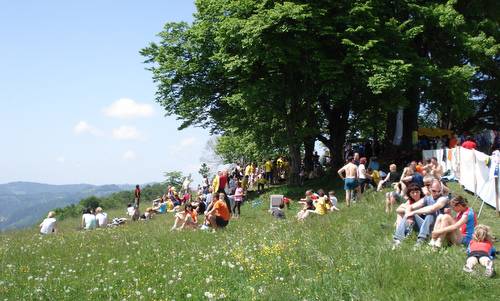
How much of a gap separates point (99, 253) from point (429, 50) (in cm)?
2370

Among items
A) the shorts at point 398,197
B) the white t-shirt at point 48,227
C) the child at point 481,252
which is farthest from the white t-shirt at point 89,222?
the child at point 481,252

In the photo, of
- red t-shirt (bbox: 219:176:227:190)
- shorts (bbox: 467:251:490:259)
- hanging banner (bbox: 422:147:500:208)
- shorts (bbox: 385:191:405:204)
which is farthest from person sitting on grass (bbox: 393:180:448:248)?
red t-shirt (bbox: 219:176:227:190)

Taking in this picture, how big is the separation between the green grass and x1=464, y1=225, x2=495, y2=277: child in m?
0.17

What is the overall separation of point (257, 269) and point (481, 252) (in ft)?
12.6

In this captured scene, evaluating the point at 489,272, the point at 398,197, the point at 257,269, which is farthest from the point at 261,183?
the point at 489,272

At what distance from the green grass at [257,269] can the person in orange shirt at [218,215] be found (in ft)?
8.27

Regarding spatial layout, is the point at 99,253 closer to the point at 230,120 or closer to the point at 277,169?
the point at 230,120

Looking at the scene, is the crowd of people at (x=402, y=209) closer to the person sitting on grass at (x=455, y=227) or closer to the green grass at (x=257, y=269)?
the person sitting on grass at (x=455, y=227)

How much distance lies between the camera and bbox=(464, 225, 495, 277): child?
8578 millimetres

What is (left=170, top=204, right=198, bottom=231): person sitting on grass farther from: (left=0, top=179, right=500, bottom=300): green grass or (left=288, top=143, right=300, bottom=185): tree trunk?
(left=288, top=143, right=300, bottom=185): tree trunk

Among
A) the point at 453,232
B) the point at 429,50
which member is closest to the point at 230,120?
the point at 429,50

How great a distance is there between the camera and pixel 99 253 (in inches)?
497

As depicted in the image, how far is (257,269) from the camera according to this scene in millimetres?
9555

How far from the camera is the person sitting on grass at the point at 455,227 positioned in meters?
10.3
